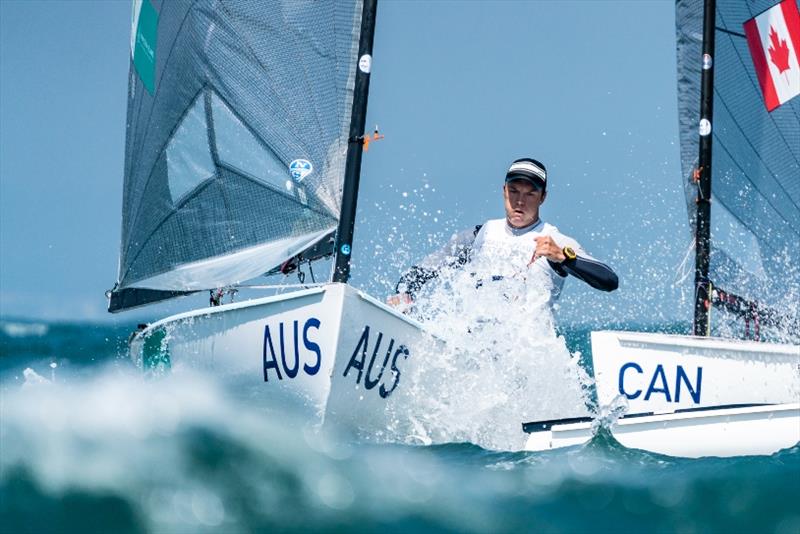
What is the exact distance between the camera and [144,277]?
7.17 meters

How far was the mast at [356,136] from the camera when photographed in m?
6.08

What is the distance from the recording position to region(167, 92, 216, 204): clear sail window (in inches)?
272

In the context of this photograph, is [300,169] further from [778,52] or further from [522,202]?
[778,52]

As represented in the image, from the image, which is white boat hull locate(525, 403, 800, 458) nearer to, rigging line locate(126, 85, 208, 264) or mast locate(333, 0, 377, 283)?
mast locate(333, 0, 377, 283)

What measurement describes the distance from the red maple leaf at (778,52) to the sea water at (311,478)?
4221 millimetres

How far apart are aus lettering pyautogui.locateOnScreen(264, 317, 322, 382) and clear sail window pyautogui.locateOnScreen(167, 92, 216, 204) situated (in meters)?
1.76

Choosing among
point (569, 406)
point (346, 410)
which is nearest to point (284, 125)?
point (346, 410)

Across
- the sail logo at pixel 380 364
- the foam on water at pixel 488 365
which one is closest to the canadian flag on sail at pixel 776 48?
the foam on water at pixel 488 365

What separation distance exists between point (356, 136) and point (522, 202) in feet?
3.76

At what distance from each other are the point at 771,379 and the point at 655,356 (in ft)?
2.46

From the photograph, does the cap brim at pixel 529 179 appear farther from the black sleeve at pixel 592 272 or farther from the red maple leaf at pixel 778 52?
the red maple leaf at pixel 778 52

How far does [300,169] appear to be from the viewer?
6336mm

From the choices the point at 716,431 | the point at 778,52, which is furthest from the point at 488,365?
the point at 778,52

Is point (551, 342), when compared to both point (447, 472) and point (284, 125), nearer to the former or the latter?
point (447, 472)
